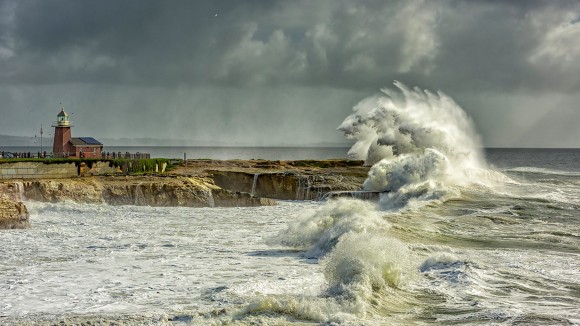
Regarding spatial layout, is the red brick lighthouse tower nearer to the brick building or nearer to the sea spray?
the brick building

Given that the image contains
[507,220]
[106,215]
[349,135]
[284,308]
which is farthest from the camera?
[349,135]

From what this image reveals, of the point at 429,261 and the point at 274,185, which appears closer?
the point at 429,261

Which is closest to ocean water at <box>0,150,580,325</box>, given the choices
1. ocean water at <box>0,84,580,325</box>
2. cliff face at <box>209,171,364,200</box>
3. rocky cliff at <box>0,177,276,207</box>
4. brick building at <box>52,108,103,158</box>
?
ocean water at <box>0,84,580,325</box>

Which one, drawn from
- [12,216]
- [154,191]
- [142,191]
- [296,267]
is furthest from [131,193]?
[296,267]

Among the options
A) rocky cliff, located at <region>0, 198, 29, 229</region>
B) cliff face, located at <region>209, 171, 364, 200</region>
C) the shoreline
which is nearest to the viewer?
rocky cliff, located at <region>0, 198, 29, 229</region>

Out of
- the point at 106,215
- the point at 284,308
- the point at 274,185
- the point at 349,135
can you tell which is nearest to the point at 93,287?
the point at 284,308

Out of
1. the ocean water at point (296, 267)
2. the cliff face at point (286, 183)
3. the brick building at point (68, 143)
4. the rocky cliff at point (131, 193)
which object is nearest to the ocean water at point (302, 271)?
the ocean water at point (296, 267)

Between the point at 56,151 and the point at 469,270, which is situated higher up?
the point at 56,151

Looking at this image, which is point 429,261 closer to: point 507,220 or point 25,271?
point 25,271

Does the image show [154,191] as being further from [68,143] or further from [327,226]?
[68,143]

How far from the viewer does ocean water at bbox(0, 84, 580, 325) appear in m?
8.27

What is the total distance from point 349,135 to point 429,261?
111 feet

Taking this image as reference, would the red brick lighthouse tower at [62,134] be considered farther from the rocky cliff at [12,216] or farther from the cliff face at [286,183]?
the rocky cliff at [12,216]

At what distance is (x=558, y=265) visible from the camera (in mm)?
11844
